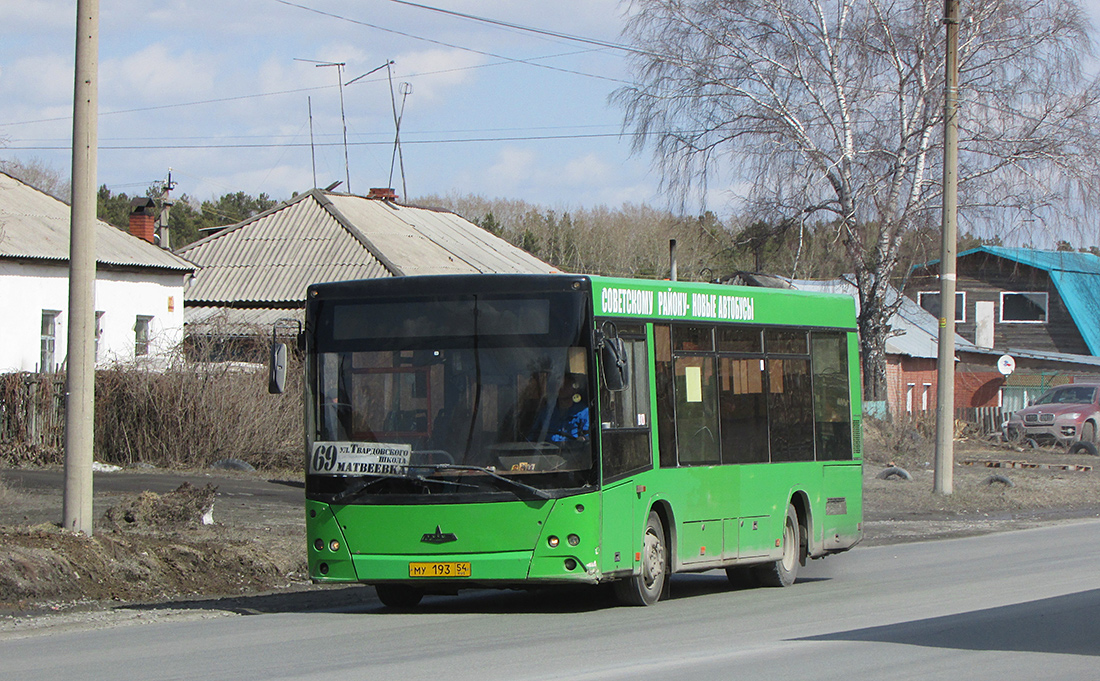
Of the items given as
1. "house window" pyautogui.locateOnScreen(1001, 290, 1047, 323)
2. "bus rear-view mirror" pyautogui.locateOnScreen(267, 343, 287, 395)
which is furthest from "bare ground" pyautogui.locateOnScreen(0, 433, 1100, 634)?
"house window" pyautogui.locateOnScreen(1001, 290, 1047, 323)

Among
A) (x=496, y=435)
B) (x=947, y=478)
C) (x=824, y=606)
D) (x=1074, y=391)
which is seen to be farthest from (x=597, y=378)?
(x=1074, y=391)

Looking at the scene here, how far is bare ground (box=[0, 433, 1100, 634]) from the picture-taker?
1244cm

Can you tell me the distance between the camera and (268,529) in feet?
53.9

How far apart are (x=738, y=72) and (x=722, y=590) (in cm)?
2263

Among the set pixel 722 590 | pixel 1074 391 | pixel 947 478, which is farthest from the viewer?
pixel 1074 391

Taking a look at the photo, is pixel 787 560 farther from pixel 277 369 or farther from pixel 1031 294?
pixel 1031 294

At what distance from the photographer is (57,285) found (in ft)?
114

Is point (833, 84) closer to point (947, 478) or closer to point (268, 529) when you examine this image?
point (947, 478)

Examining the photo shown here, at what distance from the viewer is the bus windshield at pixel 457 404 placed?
11.1 metres

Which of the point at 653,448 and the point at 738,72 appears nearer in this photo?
the point at 653,448

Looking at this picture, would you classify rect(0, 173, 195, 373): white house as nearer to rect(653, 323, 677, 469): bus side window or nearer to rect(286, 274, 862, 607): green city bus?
rect(286, 274, 862, 607): green city bus

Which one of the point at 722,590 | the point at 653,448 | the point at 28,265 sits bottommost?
the point at 722,590

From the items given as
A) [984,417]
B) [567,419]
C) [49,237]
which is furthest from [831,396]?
[984,417]

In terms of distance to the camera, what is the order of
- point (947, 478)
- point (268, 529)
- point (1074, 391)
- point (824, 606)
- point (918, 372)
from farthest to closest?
point (918, 372) < point (1074, 391) < point (947, 478) < point (268, 529) < point (824, 606)
